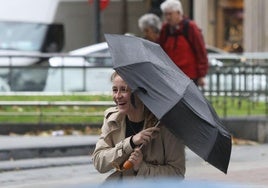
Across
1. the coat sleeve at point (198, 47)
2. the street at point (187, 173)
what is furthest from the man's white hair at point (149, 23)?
the street at point (187, 173)

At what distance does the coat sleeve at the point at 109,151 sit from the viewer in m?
4.63

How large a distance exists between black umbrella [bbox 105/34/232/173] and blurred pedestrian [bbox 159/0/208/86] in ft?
19.8

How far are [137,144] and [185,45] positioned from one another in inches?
253

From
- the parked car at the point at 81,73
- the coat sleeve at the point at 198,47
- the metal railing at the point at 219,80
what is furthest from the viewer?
the parked car at the point at 81,73

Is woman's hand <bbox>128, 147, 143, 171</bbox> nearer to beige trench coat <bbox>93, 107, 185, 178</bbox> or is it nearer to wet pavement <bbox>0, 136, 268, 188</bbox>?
beige trench coat <bbox>93, 107, 185, 178</bbox>

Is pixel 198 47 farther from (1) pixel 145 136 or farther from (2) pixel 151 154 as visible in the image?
(1) pixel 145 136

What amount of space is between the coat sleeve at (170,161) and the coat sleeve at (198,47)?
6.30 m

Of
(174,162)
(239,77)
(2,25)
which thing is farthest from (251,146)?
(2,25)

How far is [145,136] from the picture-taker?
14.9ft

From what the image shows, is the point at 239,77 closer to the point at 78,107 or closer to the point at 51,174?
the point at 78,107

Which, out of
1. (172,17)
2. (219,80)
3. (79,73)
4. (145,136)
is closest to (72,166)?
(172,17)

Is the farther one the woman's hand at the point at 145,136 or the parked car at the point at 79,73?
the parked car at the point at 79,73

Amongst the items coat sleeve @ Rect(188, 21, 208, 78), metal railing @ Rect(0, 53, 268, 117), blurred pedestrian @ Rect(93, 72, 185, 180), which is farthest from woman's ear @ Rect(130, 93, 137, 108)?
metal railing @ Rect(0, 53, 268, 117)

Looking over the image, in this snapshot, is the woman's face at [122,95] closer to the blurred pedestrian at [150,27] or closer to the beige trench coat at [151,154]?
the beige trench coat at [151,154]
